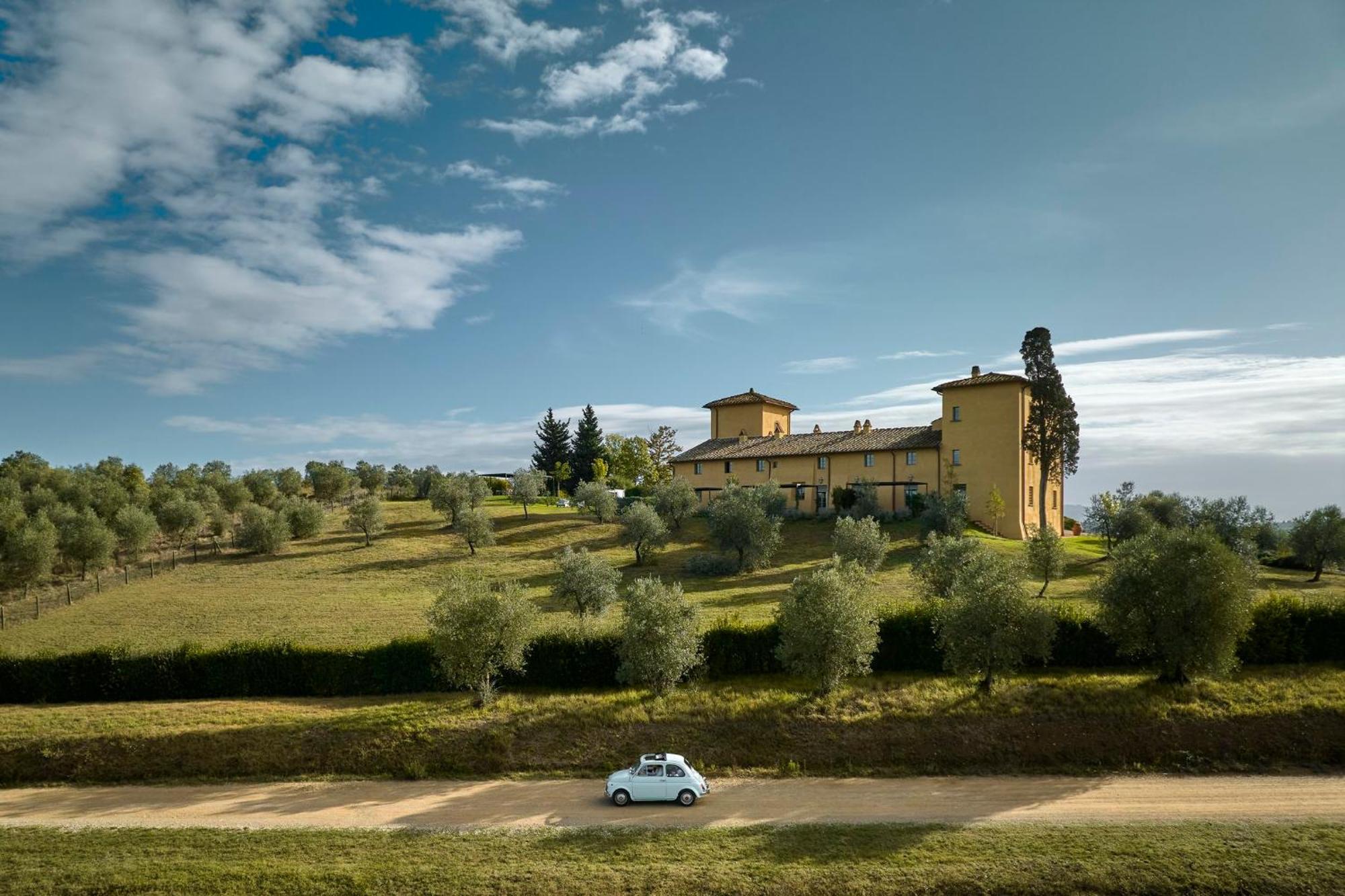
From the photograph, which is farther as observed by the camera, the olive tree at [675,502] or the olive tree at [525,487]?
the olive tree at [525,487]

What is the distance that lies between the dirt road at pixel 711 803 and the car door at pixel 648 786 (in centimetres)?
31

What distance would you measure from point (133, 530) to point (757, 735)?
192 ft

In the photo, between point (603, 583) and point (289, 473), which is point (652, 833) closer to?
point (603, 583)

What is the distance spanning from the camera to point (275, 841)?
17.3 m

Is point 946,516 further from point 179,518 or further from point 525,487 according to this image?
point 179,518

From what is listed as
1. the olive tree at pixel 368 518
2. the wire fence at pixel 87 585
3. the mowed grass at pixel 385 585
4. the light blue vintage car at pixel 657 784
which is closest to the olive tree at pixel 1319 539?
the mowed grass at pixel 385 585

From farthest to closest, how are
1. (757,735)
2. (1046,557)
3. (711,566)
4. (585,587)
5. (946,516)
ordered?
1. (946,516)
2. (711,566)
3. (1046,557)
4. (585,587)
5. (757,735)

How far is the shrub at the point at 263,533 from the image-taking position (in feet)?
200

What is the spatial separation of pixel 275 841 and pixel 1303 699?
101 feet

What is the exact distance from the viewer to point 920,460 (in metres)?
62.8

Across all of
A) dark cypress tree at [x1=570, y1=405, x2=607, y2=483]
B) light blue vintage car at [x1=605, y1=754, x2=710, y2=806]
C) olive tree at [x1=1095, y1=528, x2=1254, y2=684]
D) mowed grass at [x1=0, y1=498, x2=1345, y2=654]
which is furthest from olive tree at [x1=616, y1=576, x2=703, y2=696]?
dark cypress tree at [x1=570, y1=405, x2=607, y2=483]

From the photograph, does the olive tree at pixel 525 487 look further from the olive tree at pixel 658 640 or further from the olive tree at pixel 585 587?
the olive tree at pixel 658 640

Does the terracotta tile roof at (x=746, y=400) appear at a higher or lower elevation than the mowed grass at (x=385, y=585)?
higher

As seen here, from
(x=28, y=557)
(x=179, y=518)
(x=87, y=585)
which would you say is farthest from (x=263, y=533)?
(x=28, y=557)
